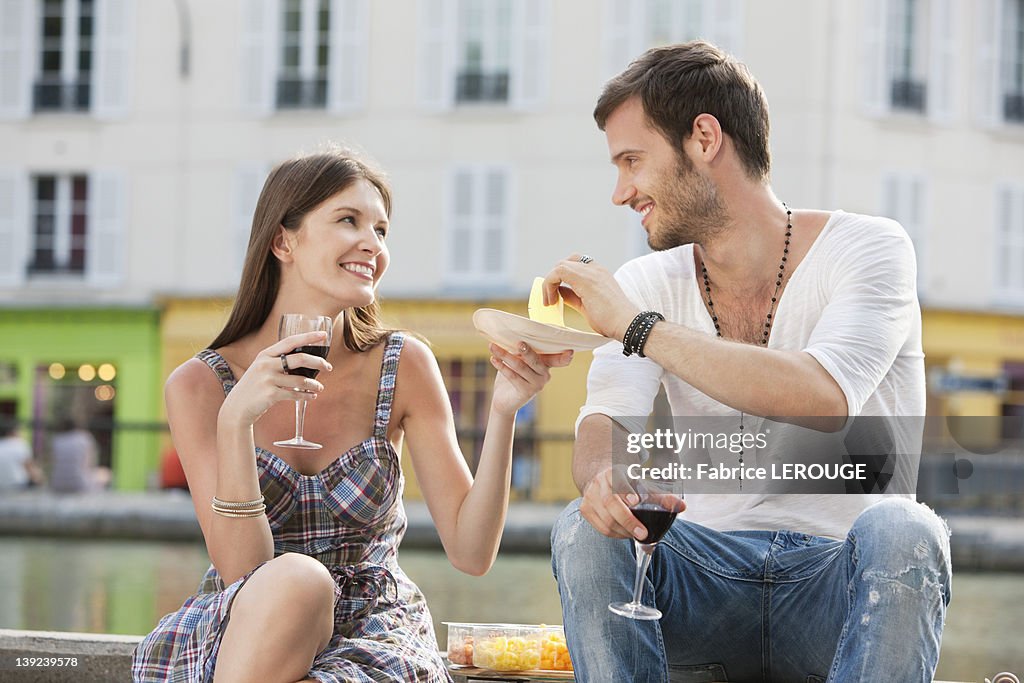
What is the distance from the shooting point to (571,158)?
831 inches

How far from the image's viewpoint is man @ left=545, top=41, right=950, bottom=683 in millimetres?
2523

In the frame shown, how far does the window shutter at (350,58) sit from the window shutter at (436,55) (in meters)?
0.85

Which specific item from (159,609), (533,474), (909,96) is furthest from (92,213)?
(159,609)

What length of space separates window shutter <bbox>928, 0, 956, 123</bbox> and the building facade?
4cm

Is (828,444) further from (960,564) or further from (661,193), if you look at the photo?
(960,564)

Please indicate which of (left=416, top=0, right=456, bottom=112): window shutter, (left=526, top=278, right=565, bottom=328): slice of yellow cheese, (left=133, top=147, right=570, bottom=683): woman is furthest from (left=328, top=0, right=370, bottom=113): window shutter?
(left=526, top=278, right=565, bottom=328): slice of yellow cheese

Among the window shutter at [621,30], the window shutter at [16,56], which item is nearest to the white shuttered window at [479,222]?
the window shutter at [621,30]

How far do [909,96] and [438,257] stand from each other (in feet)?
25.2

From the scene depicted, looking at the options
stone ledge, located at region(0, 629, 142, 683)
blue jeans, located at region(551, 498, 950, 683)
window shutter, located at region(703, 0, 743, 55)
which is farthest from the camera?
window shutter, located at region(703, 0, 743, 55)

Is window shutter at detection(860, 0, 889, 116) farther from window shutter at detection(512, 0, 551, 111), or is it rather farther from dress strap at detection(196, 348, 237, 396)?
dress strap at detection(196, 348, 237, 396)

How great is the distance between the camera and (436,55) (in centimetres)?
2125

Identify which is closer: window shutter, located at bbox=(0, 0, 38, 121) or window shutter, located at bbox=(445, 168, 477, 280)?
window shutter, located at bbox=(445, 168, 477, 280)

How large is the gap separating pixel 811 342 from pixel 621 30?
1863 centimetres

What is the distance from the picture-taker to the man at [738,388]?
2.52 metres
